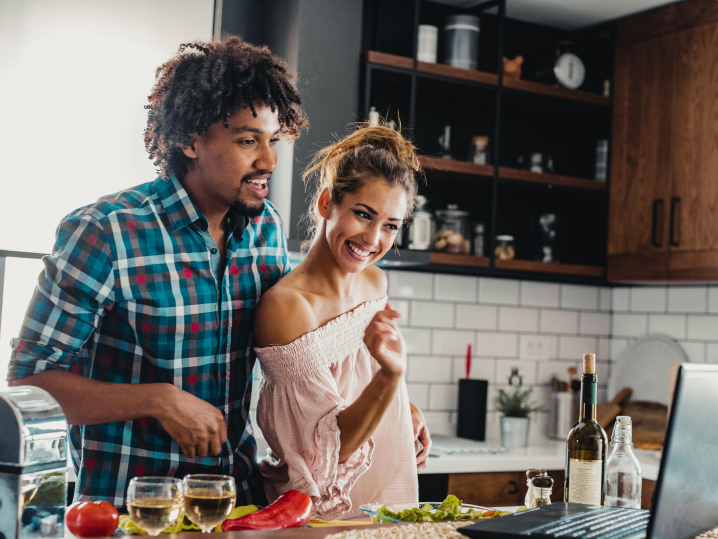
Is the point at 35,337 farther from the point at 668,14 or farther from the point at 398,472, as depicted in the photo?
the point at 668,14

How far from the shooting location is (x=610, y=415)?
3506 millimetres

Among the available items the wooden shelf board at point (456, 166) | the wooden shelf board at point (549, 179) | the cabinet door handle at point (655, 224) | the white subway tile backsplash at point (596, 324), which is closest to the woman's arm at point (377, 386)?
the wooden shelf board at point (456, 166)

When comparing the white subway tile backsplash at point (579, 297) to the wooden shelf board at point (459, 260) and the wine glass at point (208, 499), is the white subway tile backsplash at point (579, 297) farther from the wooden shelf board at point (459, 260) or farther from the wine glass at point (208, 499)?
the wine glass at point (208, 499)

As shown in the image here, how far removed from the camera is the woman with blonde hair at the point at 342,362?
162 cm

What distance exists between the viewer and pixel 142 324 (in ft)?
5.47

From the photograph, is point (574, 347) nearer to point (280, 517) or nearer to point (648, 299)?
point (648, 299)

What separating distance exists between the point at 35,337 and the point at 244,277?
0.48 m

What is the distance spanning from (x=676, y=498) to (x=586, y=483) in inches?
11.6

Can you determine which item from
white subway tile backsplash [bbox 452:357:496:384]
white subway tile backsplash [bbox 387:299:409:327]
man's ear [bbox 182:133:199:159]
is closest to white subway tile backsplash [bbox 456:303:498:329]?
white subway tile backsplash [bbox 452:357:496:384]

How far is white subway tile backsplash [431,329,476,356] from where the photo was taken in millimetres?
3514

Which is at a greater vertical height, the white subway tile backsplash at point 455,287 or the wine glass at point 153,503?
the white subway tile backsplash at point 455,287

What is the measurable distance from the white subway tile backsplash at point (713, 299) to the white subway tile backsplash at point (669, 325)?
0.14 m

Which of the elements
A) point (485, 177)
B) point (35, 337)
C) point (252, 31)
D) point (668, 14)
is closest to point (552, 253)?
point (485, 177)

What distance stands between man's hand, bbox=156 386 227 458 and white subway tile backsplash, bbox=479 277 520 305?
2.33 meters
